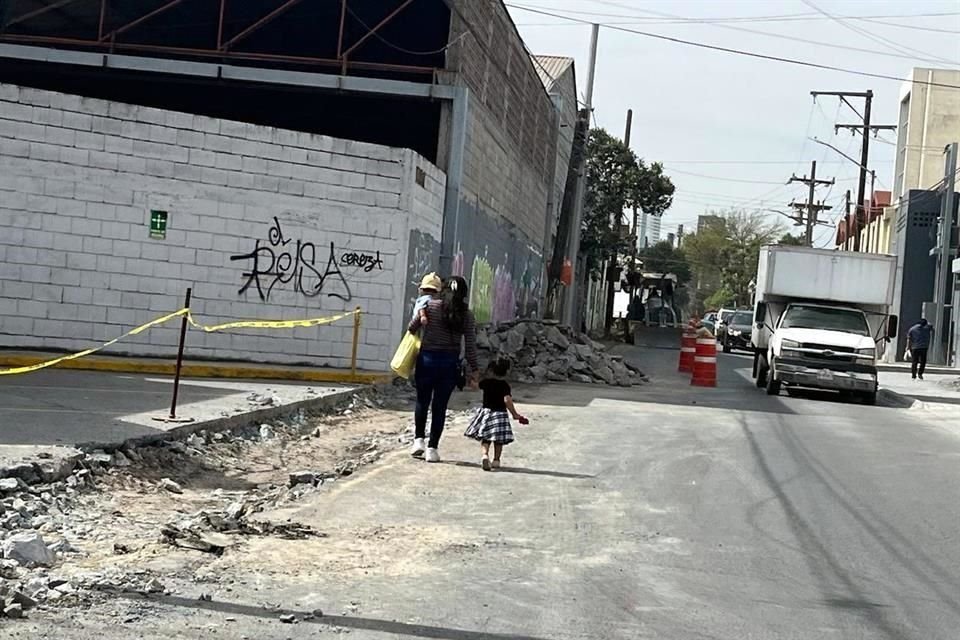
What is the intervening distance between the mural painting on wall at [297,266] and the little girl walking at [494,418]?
7.64 m

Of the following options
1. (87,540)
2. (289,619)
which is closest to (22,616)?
(289,619)

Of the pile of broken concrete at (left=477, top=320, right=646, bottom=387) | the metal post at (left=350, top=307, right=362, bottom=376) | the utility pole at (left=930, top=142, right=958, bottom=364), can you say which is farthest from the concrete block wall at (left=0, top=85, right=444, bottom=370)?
the utility pole at (left=930, top=142, right=958, bottom=364)

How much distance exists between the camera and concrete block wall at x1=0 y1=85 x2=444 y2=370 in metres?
17.5

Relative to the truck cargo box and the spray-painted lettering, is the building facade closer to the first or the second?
the spray-painted lettering

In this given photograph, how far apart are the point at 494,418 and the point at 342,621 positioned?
5524 millimetres

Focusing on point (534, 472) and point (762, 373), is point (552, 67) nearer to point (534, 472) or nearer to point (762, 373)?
point (762, 373)

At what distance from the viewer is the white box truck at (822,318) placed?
891 inches

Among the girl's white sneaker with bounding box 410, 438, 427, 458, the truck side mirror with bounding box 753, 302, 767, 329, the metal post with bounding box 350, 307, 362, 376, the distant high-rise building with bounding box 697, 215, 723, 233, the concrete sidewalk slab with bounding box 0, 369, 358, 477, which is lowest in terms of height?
the girl's white sneaker with bounding box 410, 438, 427, 458

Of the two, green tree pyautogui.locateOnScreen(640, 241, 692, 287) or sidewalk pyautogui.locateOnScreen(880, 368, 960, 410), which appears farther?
green tree pyautogui.locateOnScreen(640, 241, 692, 287)

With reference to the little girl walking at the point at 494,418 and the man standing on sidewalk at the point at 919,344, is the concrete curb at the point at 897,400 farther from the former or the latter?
the little girl walking at the point at 494,418

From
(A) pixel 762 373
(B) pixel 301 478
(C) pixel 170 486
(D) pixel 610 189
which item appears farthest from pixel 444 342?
(D) pixel 610 189

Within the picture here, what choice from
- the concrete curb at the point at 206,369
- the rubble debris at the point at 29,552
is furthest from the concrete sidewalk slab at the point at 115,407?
A: the rubble debris at the point at 29,552

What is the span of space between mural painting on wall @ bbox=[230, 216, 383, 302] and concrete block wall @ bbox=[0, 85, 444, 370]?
2 centimetres

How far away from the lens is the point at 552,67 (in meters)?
48.9
